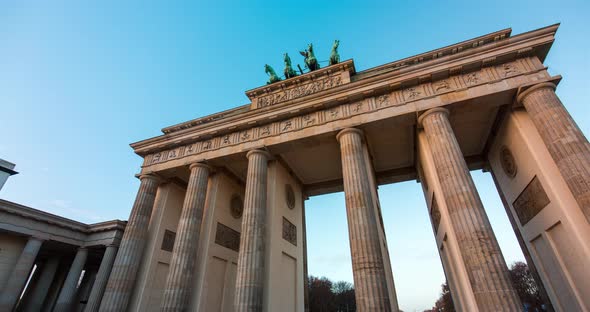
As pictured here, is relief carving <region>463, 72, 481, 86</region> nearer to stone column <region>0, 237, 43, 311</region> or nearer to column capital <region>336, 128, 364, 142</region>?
column capital <region>336, 128, 364, 142</region>

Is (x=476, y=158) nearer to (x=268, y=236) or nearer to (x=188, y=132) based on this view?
(x=268, y=236)

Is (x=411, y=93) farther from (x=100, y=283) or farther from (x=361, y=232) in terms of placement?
(x=100, y=283)

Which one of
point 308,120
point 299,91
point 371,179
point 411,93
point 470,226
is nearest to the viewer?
point 470,226

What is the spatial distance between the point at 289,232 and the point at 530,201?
1006 centimetres

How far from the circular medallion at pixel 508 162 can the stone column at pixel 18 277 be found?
27.2 meters

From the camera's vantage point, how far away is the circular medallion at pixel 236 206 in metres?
15.1

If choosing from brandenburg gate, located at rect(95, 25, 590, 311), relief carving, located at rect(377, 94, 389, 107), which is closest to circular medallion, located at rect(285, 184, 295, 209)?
brandenburg gate, located at rect(95, 25, 590, 311)

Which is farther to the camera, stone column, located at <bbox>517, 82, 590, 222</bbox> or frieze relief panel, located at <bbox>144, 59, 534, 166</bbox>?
frieze relief panel, located at <bbox>144, 59, 534, 166</bbox>

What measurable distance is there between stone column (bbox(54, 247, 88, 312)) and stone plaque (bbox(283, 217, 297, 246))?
16.5 meters

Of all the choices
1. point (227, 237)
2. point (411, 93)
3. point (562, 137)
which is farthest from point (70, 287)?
point (562, 137)

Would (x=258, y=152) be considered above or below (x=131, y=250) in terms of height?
above

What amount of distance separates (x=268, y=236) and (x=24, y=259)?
17113 mm

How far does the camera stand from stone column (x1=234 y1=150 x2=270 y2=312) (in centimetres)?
941

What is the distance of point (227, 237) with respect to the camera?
14.0 m
